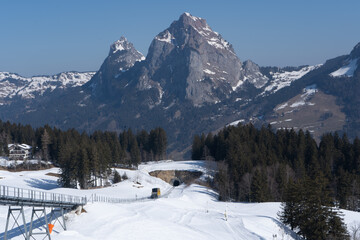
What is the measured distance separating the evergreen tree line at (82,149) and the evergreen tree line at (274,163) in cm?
1555

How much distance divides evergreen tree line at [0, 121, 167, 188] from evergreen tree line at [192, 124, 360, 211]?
1555 centimetres

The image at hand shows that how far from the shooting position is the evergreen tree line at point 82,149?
286 feet

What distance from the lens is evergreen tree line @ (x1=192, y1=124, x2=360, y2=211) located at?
8556 centimetres

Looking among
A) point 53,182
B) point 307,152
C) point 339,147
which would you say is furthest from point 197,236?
point 339,147

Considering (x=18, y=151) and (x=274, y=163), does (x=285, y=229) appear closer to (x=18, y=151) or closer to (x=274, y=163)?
(x=274, y=163)

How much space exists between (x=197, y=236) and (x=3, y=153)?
7941 centimetres

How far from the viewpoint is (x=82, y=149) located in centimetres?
8794

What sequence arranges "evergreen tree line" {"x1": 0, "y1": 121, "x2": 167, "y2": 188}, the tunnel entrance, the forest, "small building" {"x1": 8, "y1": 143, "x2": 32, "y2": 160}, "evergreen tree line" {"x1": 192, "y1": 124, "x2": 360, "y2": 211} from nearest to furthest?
the forest → "evergreen tree line" {"x1": 192, "y1": 124, "x2": 360, "y2": 211} → "evergreen tree line" {"x1": 0, "y1": 121, "x2": 167, "y2": 188} → the tunnel entrance → "small building" {"x1": 8, "y1": 143, "x2": 32, "y2": 160}

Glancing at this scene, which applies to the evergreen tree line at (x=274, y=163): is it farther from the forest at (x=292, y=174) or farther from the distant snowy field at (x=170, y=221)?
the distant snowy field at (x=170, y=221)

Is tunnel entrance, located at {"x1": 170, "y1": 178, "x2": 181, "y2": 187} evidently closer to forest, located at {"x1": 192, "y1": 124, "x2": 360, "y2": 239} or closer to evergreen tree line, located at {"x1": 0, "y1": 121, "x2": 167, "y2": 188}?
A: forest, located at {"x1": 192, "y1": 124, "x2": 360, "y2": 239}

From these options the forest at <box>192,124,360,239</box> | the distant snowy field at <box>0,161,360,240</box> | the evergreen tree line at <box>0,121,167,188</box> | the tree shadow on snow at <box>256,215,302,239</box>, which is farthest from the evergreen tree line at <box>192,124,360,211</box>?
the evergreen tree line at <box>0,121,167,188</box>

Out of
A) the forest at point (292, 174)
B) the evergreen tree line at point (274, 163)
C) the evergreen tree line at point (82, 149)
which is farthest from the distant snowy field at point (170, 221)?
the evergreen tree line at point (274, 163)

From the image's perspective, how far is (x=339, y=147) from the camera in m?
114

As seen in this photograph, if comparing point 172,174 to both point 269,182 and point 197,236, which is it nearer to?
point 269,182
